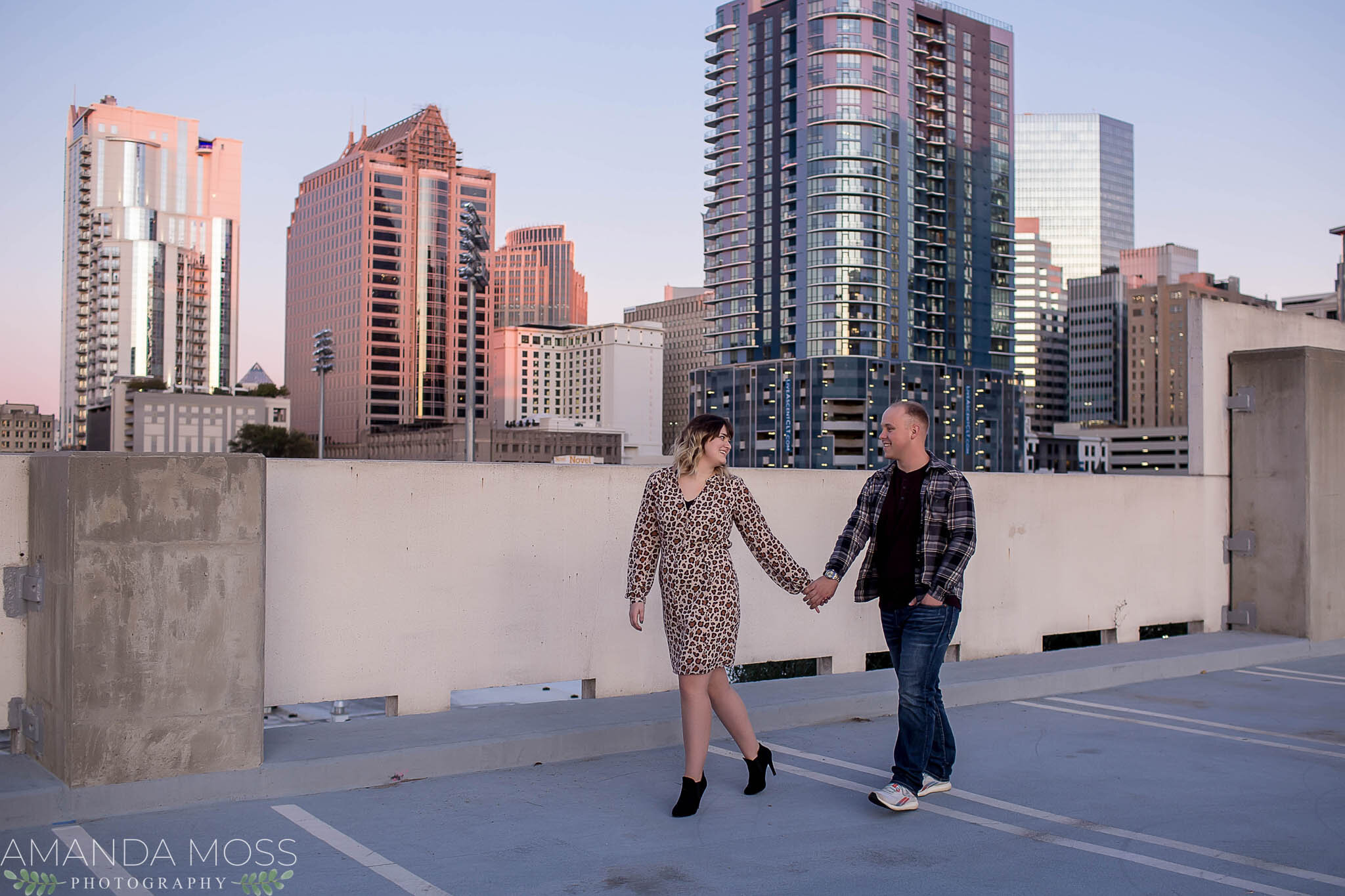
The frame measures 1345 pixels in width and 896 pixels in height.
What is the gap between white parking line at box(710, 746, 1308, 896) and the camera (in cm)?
414

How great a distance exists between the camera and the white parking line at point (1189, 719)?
22.2ft

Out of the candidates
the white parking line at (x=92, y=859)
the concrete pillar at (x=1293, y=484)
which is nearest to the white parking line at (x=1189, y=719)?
the concrete pillar at (x=1293, y=484)

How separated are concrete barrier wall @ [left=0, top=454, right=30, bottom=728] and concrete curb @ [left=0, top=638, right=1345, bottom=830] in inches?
14.8

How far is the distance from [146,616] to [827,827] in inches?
122

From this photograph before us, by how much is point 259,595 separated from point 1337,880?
4567 millimetres

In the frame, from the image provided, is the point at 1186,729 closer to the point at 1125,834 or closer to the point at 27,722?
the point at 1125,834

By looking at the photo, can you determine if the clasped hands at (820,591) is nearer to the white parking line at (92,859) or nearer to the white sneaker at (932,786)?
the white sneaker at (932,786)

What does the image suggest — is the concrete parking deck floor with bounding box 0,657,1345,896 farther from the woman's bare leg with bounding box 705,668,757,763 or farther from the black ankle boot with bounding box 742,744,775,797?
the woman's bare leg with bounding box 705,668,757,763

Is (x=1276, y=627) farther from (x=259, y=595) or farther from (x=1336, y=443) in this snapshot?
(x=259, y=595)

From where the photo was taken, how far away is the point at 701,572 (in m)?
5.19

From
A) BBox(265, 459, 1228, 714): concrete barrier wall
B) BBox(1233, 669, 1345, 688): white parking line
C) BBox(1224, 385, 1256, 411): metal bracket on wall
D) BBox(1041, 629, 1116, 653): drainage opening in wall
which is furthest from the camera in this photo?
BBox(1224, 385, 1256, 411): metal bracket on wall

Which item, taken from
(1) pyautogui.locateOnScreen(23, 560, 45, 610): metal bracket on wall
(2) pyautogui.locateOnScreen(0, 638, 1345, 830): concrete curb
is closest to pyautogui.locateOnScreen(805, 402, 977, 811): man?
(2) pyautogui.locateOnScreen(0, 638, 1345, 830): concrete curb

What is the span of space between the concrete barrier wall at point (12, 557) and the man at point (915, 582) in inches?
146

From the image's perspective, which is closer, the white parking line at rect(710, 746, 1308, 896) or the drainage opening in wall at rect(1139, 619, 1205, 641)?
the white parking line at rect(710, 746, 1308, 896)
